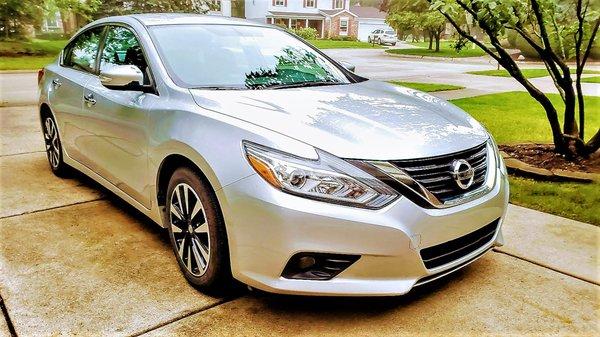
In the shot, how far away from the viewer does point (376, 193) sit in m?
2.27

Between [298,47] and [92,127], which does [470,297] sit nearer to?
[298,47]

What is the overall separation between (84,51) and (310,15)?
52168 mm

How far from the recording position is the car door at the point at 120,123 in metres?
3.16

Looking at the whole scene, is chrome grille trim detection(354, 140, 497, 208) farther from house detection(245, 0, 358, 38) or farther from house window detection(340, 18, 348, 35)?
house window detection(340, 18, 348, 35)

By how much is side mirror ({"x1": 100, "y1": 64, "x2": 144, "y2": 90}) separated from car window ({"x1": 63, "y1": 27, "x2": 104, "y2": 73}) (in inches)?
41.7

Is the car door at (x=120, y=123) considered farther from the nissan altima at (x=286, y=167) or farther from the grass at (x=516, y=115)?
the grass at (x=516, y=115)

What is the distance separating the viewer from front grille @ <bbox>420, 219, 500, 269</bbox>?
2426mm

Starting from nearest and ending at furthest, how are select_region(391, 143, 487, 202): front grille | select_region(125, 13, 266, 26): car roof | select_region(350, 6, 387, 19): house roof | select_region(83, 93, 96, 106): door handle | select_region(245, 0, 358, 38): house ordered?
select_region(391, 143, 487, 202): front grille, select_region(125, 13, 266, 26): car roof, select_region(83, 93, 96, 106): door handle, select_region(245, 0, 358, 38): house, select_region(350, 6, 387, 19): house roof

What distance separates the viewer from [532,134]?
6730mm

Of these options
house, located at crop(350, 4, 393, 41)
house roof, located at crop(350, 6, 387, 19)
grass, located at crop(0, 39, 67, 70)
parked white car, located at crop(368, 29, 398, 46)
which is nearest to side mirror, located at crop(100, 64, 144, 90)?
grass, located at crop(0, 39, 67, 70)

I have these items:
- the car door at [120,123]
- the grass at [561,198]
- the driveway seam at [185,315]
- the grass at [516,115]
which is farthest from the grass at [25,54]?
the driveway seam at [185,315]

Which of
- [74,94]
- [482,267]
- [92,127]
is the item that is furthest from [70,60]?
[482,267]

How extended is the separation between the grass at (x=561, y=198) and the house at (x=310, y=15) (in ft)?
158

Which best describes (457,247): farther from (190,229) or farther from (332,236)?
(190,229)
